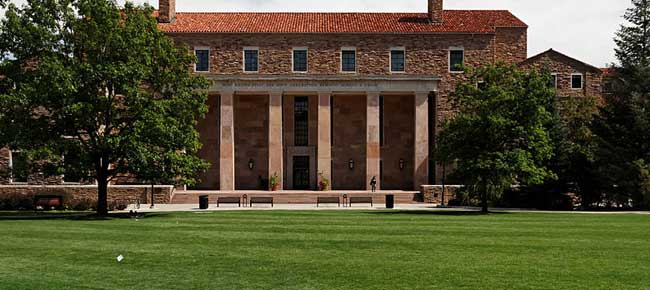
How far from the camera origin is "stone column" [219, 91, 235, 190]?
181ft

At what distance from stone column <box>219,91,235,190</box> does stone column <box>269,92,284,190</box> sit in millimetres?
2885

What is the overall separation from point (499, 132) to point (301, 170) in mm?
26016

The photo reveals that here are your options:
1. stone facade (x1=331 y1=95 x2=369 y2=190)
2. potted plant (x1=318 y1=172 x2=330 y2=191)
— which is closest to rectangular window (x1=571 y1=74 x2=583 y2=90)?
stone facade (x1=331 y1=95 x2=369 y2=190)

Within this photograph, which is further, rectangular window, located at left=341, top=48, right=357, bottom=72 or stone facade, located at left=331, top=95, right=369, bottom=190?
stone facade, located at left=331, top=95, right=369, bottom=190

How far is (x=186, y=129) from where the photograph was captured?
33906mm

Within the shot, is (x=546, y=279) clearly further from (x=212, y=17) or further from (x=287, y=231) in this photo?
(x=212, y=17)

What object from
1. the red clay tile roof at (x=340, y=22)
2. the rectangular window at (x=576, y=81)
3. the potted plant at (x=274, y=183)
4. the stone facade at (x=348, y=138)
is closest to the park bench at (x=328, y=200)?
the potted plant at (x=274, y=183)

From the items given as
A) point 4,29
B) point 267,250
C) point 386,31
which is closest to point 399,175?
point 386,31

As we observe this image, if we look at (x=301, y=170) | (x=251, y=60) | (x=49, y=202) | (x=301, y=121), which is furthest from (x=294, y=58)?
(x=49, y=202)

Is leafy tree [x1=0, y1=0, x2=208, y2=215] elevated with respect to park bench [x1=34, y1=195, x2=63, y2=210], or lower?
elevated

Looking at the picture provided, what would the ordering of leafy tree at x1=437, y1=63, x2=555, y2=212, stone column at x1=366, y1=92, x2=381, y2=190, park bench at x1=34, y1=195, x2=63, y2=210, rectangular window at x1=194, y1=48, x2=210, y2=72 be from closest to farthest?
leafy tree at x1=437, y1=63, x2=555, y2=212 < park bench at x1=34, y1=195, x2=63, y2=210 < stone column at x1=366, y1=92, x2=381, y2=190 < rectangular window at x1=194, y1=48, x2=210, y2=72

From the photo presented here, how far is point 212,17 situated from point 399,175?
64.3 ft

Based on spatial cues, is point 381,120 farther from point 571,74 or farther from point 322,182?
point 571,74

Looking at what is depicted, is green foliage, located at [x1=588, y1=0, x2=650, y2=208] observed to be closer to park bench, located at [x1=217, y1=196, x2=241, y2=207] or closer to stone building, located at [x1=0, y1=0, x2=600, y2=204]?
stone building, located at [x1=0, y1=0, x2=600, y2=204]
